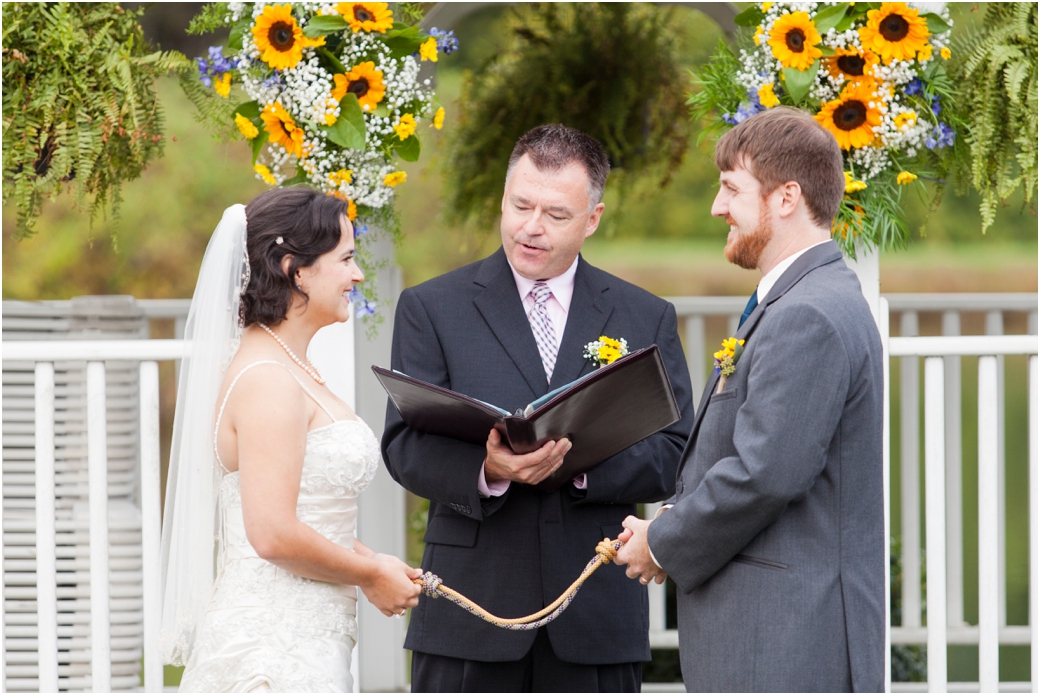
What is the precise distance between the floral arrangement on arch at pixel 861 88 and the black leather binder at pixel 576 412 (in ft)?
3.59

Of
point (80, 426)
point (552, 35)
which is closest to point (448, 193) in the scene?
point (552, 35)

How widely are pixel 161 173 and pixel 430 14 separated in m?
9.95

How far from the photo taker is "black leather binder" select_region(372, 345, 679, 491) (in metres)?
2.15

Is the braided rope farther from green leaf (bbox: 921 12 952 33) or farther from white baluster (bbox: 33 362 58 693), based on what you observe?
green leaf (bbox: 921 12 952 33)

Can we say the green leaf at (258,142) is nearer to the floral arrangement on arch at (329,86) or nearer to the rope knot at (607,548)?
the floral arrangement on arch at (329,86)

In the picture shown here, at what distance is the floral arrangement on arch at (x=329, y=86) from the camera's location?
289 cm

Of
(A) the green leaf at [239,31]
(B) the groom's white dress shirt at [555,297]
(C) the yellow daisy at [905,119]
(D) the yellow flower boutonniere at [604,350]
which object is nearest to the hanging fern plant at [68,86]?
(A) the green leaf at [239,31]

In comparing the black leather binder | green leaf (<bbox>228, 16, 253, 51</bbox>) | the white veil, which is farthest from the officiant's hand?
green leaf (<bbox>228, 16, 253, 51</bbox>)

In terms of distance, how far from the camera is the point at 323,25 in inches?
113

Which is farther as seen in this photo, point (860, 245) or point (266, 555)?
point (860, 245)

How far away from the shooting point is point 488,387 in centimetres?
267

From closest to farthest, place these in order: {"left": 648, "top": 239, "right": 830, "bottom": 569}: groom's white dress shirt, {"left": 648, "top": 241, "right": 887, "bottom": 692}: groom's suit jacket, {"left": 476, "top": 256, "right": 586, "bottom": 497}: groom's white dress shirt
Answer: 1. {"left": 648, "top": 241, "right": 887, "bottom": 692}: groom's suit jacket
2. {"left": 648, "top": 239, "right": 830, "bottom": 569}: groom's white dress shirt
3. {"left": 476, "top": 256, "right": 586, "bottom": 497}: groom's white dress shirt

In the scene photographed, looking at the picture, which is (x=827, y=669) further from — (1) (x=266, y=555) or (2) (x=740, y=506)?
(1) (x=266, y=555)

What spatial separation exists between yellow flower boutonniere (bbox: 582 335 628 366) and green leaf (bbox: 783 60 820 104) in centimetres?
90
